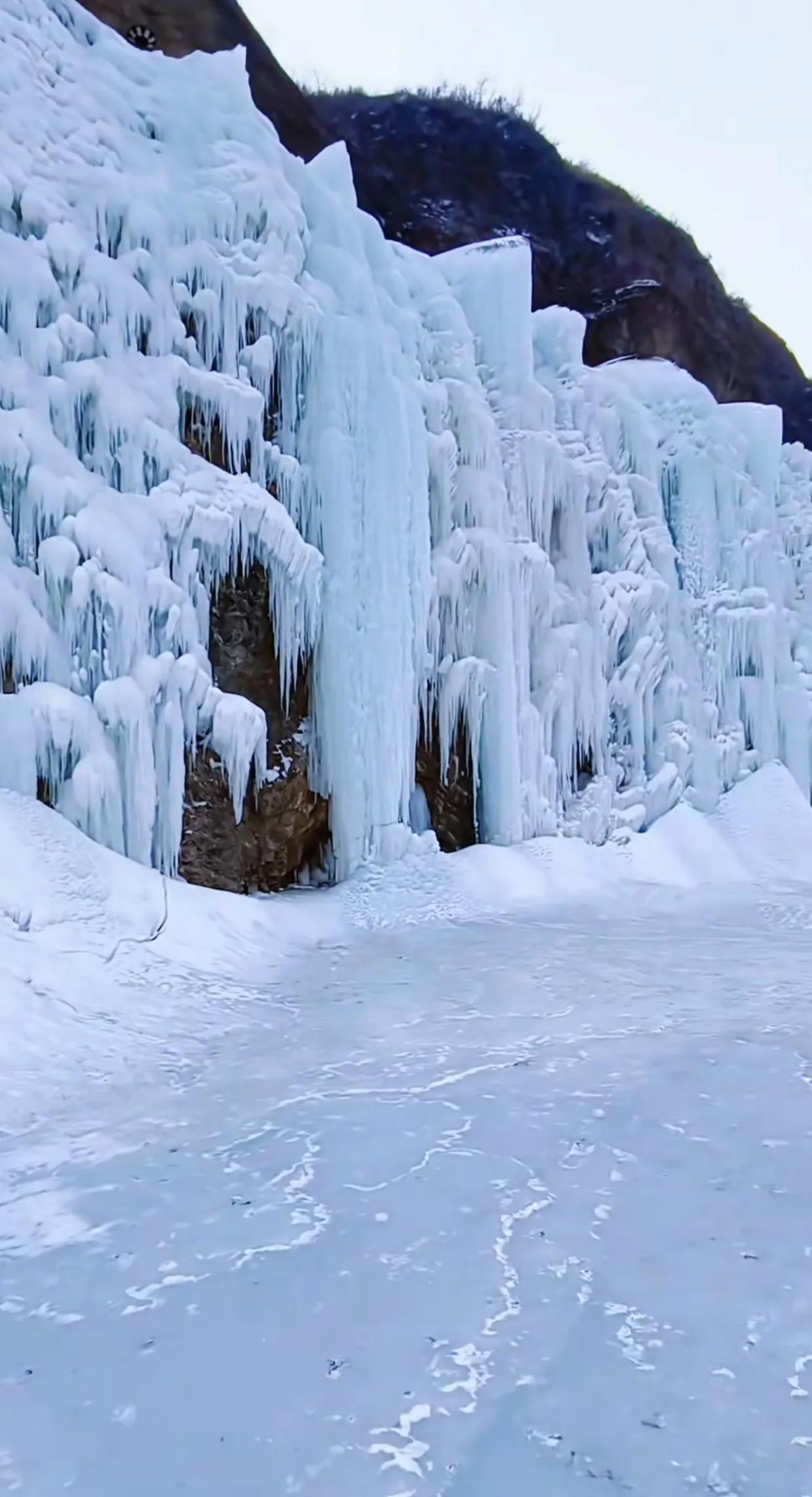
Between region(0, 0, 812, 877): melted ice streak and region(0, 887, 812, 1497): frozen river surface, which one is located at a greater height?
region(0, 0, 812, 877): melted ice streak

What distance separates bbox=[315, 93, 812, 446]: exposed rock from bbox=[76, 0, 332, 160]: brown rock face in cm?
290

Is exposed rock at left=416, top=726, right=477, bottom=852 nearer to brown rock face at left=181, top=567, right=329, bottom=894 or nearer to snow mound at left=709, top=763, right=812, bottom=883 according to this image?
brown rock face at left=181, top=567, right=329, bottom=894

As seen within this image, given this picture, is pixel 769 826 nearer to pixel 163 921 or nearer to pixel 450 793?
pixel 450 793

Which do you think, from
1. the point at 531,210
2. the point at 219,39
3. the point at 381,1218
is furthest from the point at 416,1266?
the point at 531,210

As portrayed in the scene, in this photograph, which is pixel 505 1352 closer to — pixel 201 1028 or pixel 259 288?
pixel 201 1028

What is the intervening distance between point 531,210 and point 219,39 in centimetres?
677

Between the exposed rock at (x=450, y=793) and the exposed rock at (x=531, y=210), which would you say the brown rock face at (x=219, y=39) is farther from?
the exposed rock at (x=450, y=793)

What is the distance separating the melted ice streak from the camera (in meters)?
5.71

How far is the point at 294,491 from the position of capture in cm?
738

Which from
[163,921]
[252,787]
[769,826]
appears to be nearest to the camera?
[163,921]

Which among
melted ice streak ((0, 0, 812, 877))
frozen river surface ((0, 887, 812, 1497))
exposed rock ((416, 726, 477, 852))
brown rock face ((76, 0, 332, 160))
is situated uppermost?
brown rock face ((76, 0, 332, 160))

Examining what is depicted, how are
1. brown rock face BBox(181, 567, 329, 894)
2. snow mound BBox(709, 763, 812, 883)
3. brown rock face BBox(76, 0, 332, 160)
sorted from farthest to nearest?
1. snow mound BBox(709, 763, 812, 883)
2. brown rock face BBox(76, 0, 332, 160)
3. brown rock face BBox(181, 567, 329, 894)

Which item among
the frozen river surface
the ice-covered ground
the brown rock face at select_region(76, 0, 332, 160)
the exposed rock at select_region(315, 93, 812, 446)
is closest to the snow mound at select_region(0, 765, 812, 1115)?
the ice-covered ground

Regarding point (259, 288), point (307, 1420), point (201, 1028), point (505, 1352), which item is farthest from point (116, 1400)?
point (259, 288)
